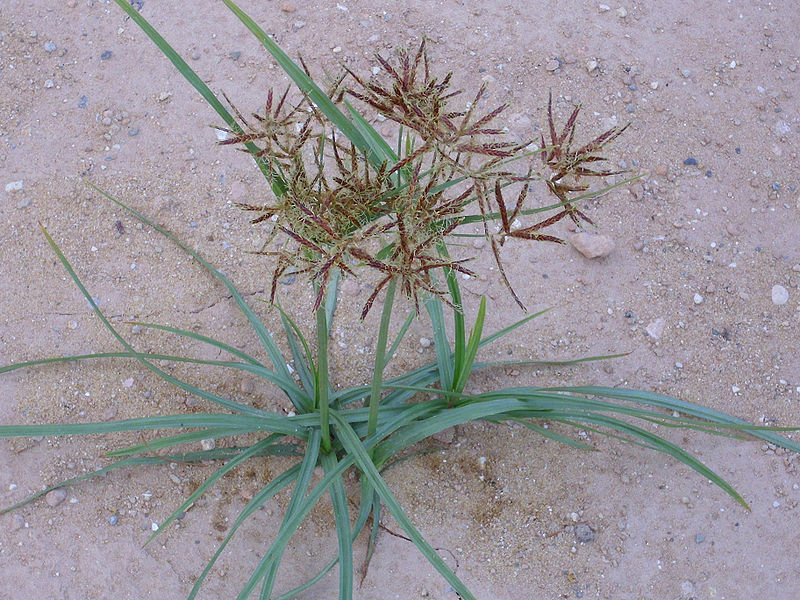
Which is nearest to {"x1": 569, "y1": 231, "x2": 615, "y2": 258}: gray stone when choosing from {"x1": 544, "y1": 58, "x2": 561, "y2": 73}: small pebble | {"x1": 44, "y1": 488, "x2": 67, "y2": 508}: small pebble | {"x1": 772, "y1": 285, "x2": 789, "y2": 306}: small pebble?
{"x1": 772, "y1": 285, "x2": 789, "y2": 306}: small pebble

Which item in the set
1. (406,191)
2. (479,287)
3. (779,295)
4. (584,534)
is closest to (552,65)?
(479,287)

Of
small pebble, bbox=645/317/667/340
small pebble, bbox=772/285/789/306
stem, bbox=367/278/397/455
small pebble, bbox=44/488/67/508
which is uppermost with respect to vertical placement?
stem, bbox=367/278/397/455

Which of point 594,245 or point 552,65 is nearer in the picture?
point 594,245

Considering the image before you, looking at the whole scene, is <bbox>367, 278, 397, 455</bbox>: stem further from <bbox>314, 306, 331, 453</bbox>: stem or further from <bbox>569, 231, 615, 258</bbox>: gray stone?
<bbox>569, 231, 615, 258</bbox>: gray stone

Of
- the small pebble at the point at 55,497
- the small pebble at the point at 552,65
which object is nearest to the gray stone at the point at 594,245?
the small pebble at the point at 552,65

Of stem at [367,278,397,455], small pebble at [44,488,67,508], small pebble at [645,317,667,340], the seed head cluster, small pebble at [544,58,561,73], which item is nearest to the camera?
the seed head cluster

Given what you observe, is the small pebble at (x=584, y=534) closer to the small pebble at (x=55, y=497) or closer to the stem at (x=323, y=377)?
the stem at (x=323, y=377)

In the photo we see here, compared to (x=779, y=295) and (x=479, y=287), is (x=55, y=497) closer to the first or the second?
(x=479, y=287)
